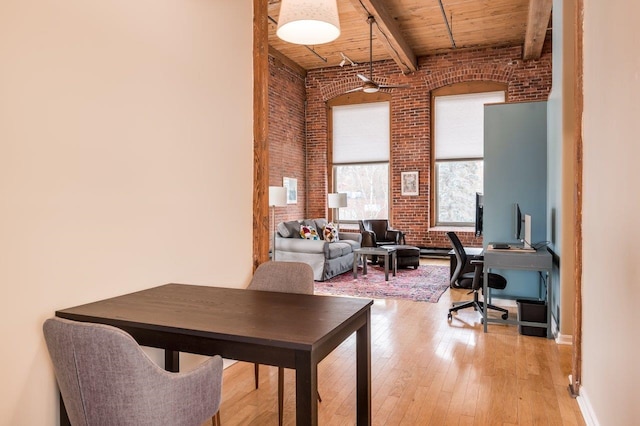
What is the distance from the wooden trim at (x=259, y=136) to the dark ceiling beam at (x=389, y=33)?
117 inches

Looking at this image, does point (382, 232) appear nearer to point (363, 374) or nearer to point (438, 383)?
point (438, 383)

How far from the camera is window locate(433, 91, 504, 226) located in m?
8.84

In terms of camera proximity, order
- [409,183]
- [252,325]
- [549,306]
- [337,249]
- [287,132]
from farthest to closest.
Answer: [287,132]
[409,183]
[337,249]
[549,306]
[252,325]

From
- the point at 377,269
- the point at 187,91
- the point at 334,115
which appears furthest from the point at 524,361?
the point at 334,115

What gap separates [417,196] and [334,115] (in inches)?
108

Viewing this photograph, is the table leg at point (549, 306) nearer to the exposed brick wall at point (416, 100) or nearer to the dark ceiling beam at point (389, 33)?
the dark ceiling beam at point (389, 33)

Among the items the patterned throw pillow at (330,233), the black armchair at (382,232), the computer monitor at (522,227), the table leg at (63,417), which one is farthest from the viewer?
the black armchair at (382,232)

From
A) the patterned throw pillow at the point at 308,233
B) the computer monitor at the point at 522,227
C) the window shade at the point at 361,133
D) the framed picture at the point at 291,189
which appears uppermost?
the window shade at the point at 361,133

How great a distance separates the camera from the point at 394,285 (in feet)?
20.9

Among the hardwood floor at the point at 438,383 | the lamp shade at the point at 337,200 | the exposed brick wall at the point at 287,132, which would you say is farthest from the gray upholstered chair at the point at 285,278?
the exposed brick wall at the point at 287,132

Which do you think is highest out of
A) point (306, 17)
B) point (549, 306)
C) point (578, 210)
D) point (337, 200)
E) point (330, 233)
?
point (306, 17)

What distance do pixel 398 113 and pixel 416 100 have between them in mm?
460

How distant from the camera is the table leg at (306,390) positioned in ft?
4.98

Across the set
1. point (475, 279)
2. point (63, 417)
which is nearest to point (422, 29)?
point (475, 279)
